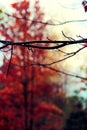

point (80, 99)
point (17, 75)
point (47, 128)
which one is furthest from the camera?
point (80, 99)

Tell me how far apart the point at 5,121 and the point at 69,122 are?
58.8 ft

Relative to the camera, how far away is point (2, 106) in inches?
949

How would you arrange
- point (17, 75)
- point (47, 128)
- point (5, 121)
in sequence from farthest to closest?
point (47, 128), point (5, 121), point (17, 75)

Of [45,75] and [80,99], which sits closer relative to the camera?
[45,75]

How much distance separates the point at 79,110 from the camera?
40844 mm

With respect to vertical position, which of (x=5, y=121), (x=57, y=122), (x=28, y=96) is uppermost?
(x=28, y=96)

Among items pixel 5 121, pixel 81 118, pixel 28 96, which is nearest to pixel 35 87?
pixel 28 96

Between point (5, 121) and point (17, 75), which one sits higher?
point (17, 75)

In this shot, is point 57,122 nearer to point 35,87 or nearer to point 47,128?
point 47,128

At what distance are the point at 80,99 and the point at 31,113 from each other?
2343 cm

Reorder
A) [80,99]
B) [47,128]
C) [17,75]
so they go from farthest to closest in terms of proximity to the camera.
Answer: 1. [80,99]
2. [47,128]
3. [17,75]

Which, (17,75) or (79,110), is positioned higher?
(17,75)

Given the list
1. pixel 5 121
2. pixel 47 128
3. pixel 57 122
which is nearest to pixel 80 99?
pixel 57 122

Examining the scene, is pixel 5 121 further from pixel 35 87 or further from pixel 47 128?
pixel 47 128
